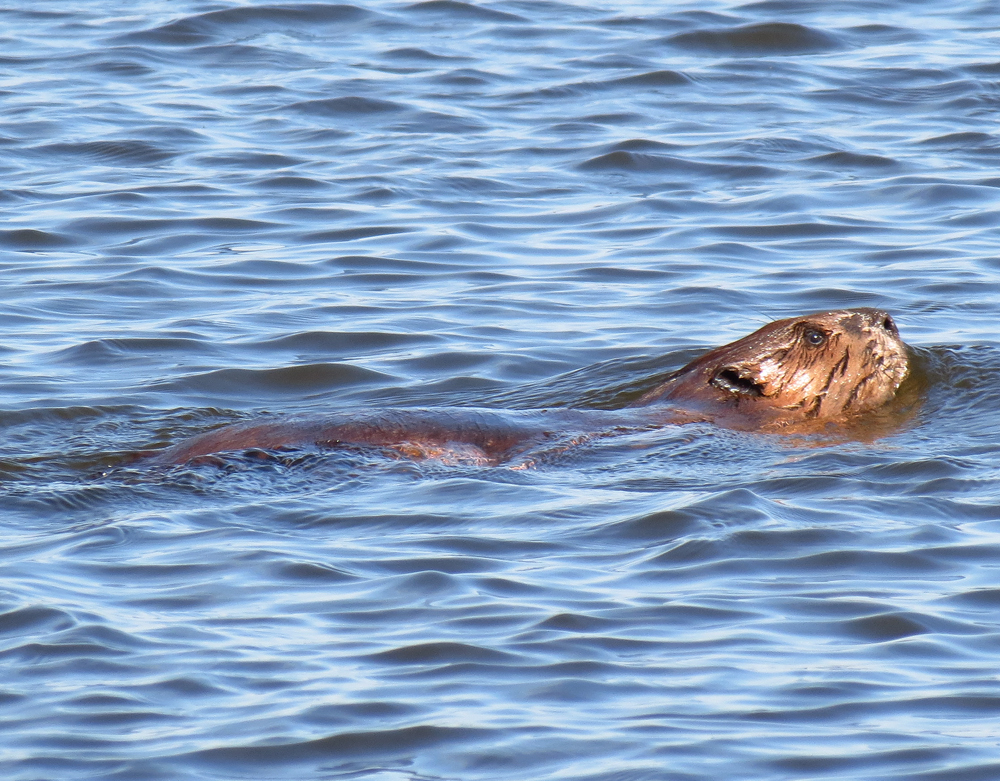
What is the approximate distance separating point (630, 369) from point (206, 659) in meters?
4.32

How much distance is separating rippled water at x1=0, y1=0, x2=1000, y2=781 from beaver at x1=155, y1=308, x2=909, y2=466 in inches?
7.8

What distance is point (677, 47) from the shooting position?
16875 mm

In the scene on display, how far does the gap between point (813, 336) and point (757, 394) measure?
1.25 ft

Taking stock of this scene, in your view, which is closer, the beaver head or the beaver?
the beaver

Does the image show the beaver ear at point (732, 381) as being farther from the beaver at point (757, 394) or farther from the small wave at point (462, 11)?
the small wave at point (462, 11)

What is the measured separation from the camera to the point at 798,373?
8617 millimetres

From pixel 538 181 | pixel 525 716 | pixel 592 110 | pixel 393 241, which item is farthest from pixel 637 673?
pixel 592 110

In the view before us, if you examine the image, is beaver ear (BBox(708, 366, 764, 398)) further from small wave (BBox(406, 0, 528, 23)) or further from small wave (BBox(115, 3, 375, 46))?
small wave (BBox(406, 0, 528, 23))

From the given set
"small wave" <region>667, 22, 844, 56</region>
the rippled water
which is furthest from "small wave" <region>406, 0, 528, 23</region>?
"small wave" <region>667, 22, 844, 56</region>

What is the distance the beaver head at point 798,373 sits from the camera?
28.0 ft

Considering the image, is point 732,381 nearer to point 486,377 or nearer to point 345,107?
point 486,377

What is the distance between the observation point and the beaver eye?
861 centimetres

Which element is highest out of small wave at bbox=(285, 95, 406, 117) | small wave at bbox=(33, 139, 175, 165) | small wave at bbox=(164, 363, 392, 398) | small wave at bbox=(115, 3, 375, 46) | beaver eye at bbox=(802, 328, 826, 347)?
small wave at bbox=(115, 3, 375, 46)

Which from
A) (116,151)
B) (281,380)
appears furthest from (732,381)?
(116,151)
